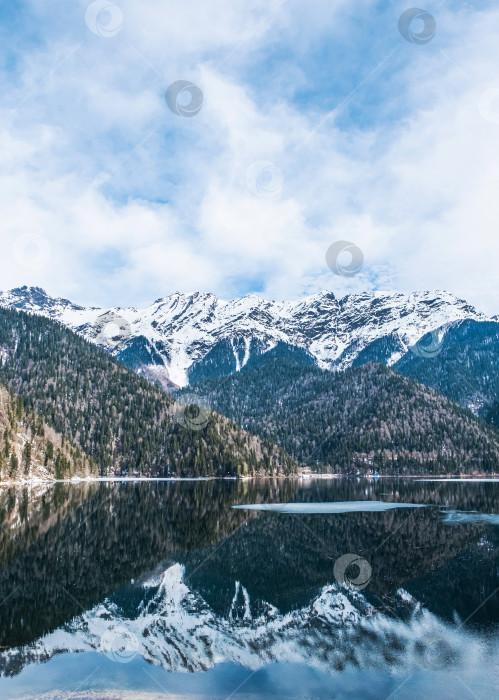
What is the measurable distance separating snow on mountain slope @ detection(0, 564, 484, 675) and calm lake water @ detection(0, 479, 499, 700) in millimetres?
96

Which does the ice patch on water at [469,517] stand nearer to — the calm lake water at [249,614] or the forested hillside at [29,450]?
the calm lake water at [249,614]

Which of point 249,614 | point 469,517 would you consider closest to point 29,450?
point 469,517

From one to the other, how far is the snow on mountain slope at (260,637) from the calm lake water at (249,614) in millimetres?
96

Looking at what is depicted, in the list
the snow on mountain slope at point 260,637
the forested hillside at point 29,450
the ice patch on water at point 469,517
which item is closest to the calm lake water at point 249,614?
the snow on mountain slope at point 260,637

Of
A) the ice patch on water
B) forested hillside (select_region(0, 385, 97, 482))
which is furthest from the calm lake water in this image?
forested hillside (select_region(0, 385, 97, 482))

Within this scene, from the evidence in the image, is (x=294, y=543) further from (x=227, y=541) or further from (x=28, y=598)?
(x=28, y=598)

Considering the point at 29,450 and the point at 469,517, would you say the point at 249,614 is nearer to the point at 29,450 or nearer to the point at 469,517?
the point at 469,517

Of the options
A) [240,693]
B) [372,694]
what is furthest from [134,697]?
[372,694]

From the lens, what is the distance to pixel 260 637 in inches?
1017

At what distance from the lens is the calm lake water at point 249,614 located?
2067 cm

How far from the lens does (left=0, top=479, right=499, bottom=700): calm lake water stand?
20.7m

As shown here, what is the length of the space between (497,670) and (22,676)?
67.2 feet

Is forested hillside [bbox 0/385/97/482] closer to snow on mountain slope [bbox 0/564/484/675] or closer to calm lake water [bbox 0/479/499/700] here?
calm lake water [bbox 0/479/499/700]

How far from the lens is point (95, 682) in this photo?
20344 mm
